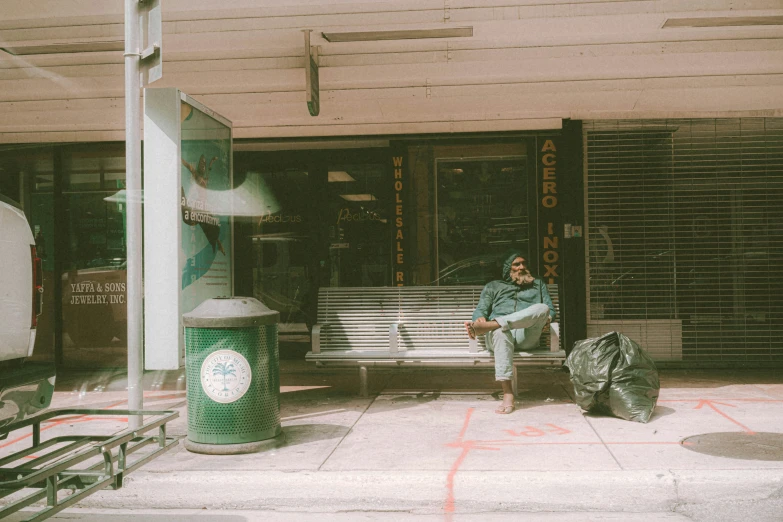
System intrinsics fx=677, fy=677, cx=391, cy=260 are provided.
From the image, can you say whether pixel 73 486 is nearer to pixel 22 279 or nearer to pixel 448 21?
pixel 22 279

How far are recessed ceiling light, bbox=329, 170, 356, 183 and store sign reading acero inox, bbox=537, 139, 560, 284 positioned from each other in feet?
8.88

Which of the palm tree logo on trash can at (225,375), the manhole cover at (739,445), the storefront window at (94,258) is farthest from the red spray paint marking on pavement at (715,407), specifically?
the storefront window at (94,258)

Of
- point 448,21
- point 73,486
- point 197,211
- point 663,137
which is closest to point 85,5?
point 197,211

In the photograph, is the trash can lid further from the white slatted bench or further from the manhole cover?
the manhole cover

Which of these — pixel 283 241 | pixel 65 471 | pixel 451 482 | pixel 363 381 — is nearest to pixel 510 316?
pixel 363 381

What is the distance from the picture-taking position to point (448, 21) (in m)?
6.34

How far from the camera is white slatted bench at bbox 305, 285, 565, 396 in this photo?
7.59 metres

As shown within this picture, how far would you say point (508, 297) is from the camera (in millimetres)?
7207

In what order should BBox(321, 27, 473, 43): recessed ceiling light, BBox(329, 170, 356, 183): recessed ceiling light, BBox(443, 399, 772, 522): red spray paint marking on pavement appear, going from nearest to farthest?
1. BBox(443, 399, 772, 522): red spray paint marking on pavement
2. BBox(321, 27, 473, 43): recessed ceiling light
3. BBox(329, 170, 356, 183): recessed ceiling light

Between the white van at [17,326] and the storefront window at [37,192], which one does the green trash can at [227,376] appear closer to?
the white van at [17,326]

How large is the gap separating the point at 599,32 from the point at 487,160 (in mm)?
3139

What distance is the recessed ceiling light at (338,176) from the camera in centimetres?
966

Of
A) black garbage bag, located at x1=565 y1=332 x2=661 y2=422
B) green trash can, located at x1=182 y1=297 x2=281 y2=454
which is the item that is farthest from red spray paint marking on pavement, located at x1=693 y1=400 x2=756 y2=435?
green trash can, located at x1=182 y1=297 x2=281 y2=454

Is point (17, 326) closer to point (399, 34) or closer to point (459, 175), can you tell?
point (399, 34)
